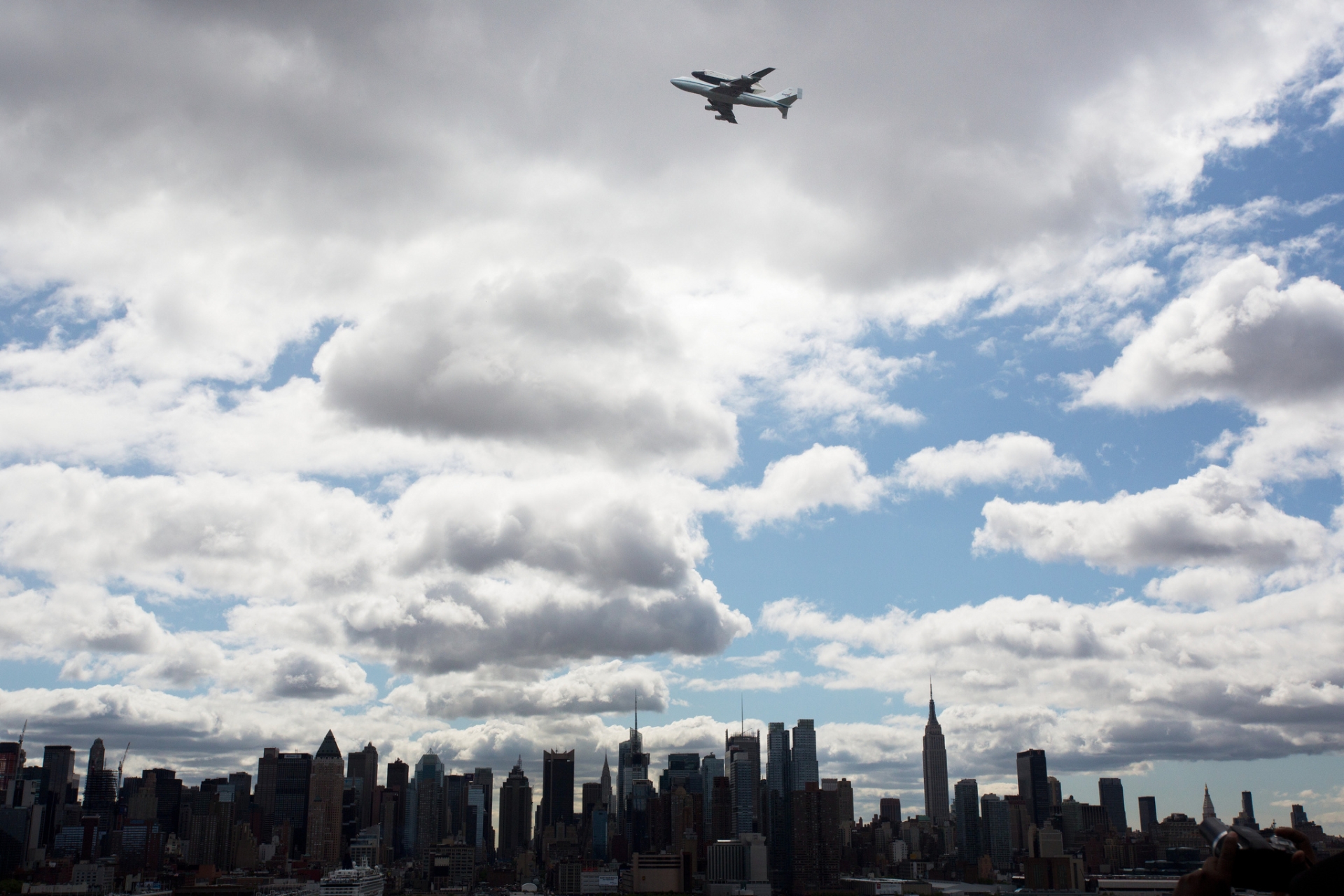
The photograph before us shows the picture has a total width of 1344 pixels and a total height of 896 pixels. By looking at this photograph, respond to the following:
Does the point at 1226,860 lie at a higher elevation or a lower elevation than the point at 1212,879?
higher

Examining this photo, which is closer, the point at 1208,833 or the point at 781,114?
the point at 1208,833

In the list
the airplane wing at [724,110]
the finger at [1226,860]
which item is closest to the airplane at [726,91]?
the airplane wing at [724,110]

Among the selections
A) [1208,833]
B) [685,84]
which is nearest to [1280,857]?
[1208,833]

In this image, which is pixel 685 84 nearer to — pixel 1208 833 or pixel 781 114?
pixel 781 114

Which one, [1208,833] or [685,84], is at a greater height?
[685,84]

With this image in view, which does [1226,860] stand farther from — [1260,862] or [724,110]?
[724,110]

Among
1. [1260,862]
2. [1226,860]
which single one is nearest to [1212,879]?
[1226,860]
